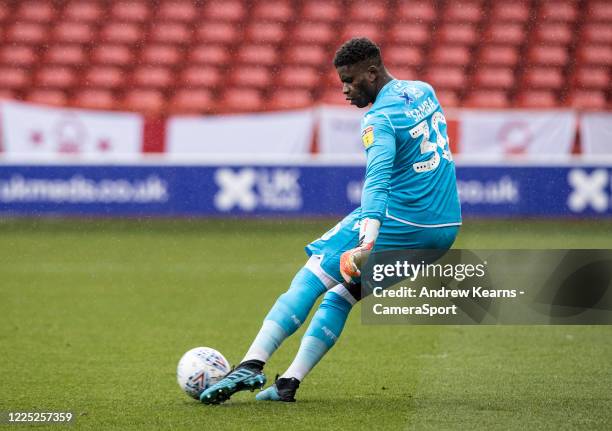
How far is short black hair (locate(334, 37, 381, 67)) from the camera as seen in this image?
524cm

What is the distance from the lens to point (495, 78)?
61.5 feet

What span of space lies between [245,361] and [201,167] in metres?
9.58

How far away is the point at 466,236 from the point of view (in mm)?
13641

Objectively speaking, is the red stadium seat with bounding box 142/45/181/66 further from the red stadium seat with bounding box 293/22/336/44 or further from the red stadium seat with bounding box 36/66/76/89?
the red stadium seat with bounding box 293/22/336/44

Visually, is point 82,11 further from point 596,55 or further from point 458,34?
point 596,55

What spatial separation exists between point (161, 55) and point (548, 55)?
6708mm

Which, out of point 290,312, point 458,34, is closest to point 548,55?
point 458,34

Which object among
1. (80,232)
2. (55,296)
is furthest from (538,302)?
(80,232)

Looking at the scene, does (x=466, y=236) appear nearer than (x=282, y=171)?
Yes

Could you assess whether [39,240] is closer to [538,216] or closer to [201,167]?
[201,167]

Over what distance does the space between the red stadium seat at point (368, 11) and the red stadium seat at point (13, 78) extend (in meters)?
5.76

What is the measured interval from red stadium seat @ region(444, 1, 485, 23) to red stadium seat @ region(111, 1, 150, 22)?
215 inches

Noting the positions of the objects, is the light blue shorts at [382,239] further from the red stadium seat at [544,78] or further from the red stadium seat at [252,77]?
the red stadium seat at [544,78]

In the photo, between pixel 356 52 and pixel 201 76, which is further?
pixel 201 76
